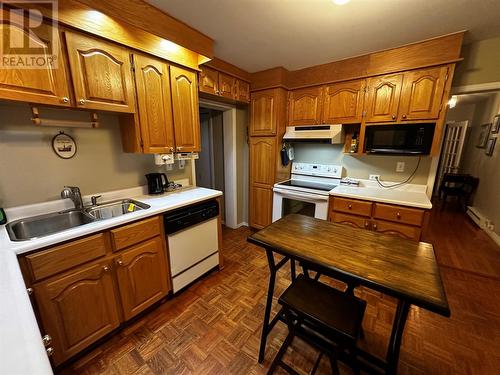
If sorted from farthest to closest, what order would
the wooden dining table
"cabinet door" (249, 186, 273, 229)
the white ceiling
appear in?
"cabinet door" (249, 186, 273, 229), the white ceiling, the wooden dining table

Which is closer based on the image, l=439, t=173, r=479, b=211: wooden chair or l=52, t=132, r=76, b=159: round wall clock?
l=52, t=132, r=76, b=159: round wall clock

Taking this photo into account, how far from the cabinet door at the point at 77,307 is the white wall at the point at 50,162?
0.73 meters

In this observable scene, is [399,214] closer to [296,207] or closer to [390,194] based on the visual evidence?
[390,194]

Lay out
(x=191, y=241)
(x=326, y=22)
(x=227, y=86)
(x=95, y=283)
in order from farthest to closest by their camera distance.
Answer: (x=227, y=86), (x=191, y=241), (x=326, y=22), (x=95, y=283)

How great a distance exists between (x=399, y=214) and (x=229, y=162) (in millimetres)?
2282

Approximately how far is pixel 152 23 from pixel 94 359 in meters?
2.46

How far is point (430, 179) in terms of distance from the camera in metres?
2.35

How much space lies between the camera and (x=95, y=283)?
1381 mm

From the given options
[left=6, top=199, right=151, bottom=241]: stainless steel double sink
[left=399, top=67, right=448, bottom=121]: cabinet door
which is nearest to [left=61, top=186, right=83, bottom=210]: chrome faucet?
[left=6, top=199, right=151, bottom=241]: stainless steel double sink

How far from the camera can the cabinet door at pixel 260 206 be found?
3066mm

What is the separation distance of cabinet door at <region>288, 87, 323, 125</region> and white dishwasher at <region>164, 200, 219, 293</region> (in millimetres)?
1678

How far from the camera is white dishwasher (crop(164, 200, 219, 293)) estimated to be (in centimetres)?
180

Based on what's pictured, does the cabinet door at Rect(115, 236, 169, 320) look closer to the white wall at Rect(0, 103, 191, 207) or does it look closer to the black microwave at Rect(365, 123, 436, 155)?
the white wall at Rect(0, 103, 191, 207)

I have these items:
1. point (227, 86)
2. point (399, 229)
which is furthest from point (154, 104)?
point (399, 229)
